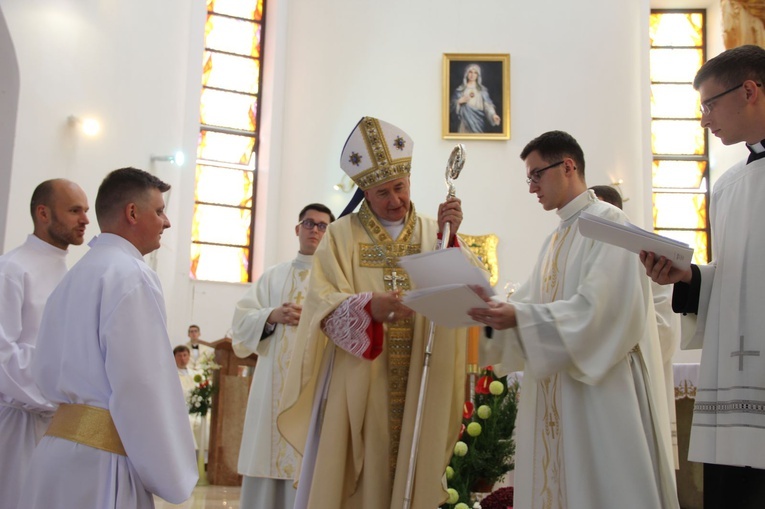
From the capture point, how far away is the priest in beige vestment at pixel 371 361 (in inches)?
140

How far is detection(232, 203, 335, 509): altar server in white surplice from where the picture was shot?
17.0ft

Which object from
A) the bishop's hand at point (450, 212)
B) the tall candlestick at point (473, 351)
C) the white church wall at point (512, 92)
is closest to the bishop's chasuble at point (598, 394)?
the bishop's hand at point (450, 212)

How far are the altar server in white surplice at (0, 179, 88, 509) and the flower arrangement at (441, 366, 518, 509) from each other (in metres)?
2.30

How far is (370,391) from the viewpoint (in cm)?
367

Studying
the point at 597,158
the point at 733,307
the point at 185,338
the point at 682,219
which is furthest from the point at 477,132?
the point at 733,307

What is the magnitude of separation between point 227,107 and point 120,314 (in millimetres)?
11324

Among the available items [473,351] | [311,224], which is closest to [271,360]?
[311,224]

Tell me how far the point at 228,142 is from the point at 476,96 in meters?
4.06

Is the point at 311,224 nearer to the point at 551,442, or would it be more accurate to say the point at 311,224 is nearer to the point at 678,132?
the point at 551,442

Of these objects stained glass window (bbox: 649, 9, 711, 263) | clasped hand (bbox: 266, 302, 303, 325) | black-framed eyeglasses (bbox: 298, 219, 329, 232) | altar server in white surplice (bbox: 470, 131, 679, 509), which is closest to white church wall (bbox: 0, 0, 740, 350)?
stained glass window (bbox: 649, 9, 711, 263)

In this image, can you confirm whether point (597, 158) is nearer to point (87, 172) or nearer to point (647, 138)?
point (647, 138)

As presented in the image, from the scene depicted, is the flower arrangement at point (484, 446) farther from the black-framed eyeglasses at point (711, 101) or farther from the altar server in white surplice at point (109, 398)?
the black-framed eyeglasses at point (711, 101)

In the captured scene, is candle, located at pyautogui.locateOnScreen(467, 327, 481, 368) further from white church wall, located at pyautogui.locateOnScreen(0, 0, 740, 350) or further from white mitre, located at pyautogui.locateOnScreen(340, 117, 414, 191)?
white church wall, located at pyautogui.locateOnScreen(0, 0, 740, 350)

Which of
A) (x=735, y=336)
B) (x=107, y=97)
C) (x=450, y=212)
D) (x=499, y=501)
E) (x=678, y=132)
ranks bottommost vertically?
(x=499, y=501)
